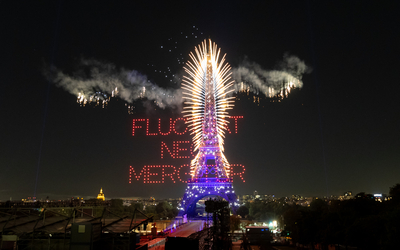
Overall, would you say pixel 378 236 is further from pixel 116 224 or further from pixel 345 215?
pixel 116 224

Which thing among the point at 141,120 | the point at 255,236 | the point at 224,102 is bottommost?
the point at 255,236

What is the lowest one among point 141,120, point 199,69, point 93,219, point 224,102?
point 93,219

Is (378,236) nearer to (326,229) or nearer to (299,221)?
(326,229)

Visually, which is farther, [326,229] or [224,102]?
[224,102]

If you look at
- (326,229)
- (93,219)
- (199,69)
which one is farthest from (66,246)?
(199,69)

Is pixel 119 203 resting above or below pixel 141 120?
below

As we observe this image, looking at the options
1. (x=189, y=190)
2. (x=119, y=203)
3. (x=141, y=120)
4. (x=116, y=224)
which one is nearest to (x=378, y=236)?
(x=116, y=224)

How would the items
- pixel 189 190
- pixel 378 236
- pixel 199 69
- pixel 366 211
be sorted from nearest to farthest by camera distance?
pixel 378 236, pixel 366 211, pixel 199 69, pixel 189 190

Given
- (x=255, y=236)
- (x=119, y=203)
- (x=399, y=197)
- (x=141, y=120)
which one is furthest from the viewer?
(x=119, y=203)

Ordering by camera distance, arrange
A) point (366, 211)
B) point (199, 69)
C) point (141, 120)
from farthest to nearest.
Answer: point (199, 69) < point (141, 120) < point (366, 211)
